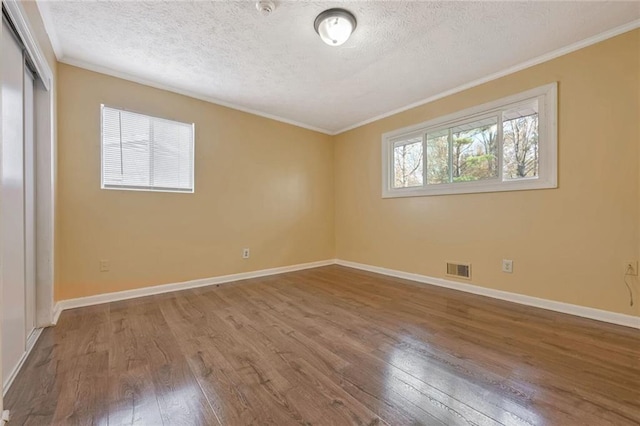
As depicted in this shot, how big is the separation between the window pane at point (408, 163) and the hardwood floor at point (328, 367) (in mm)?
1823

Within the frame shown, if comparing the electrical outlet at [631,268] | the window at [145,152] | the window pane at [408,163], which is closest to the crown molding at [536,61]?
the window pane at [408,163]

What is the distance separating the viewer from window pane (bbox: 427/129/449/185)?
3.41 m

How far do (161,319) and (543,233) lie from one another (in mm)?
3641

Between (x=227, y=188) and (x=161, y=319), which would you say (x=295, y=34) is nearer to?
(x=227, y=188)

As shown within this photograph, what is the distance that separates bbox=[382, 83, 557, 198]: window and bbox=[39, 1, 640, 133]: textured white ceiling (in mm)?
426

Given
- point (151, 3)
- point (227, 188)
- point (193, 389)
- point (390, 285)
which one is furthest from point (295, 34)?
point (390, 285)

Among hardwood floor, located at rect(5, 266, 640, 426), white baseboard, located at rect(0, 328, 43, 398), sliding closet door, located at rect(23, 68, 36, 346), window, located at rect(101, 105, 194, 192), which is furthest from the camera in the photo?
window, located at rect(101, 105, 194, 192)

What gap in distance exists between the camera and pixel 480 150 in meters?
3.10

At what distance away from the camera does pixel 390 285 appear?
340cm

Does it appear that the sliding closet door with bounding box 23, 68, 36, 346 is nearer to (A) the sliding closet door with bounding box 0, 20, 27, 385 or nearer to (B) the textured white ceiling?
(A) the sliding closet door with bounding box 0, 20, 27, 385

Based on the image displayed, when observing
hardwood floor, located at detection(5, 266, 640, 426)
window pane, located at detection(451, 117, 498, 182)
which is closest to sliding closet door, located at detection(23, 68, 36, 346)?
hardwood floor, located at detection(5, 266, 640, 426)

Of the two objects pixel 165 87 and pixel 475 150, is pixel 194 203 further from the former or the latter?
pixel 475 150

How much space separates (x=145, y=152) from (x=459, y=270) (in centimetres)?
392

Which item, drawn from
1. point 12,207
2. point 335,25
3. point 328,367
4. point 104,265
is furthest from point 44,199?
Result: point 335,25
